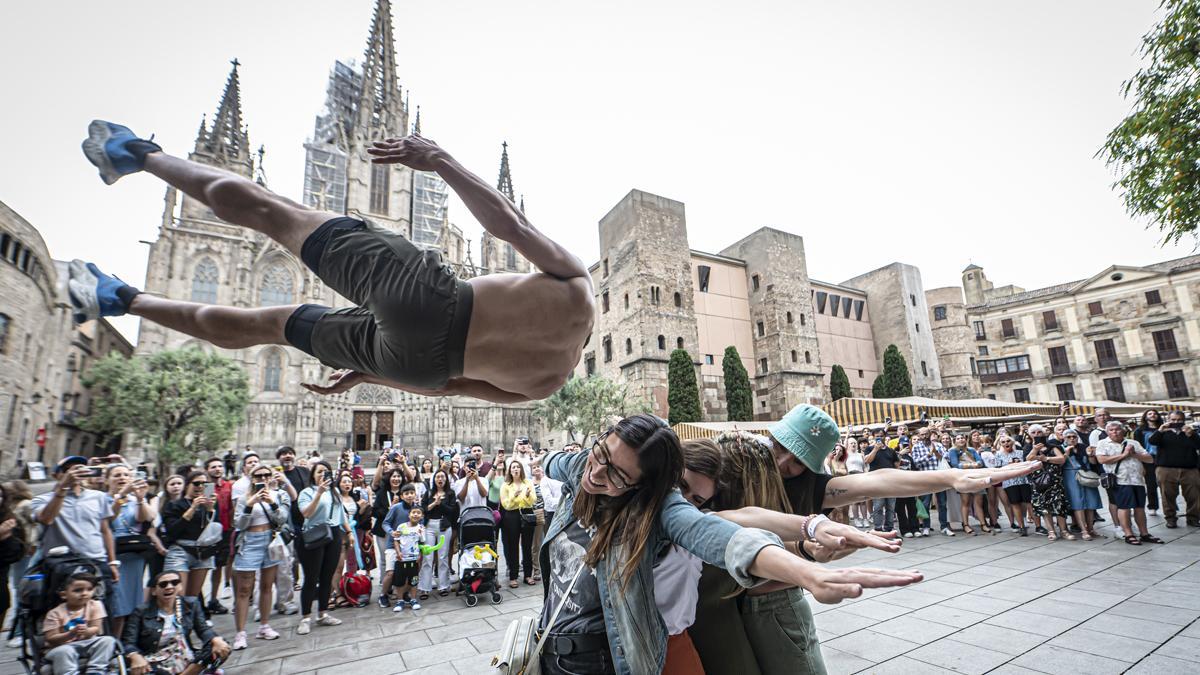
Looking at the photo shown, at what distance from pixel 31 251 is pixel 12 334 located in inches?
133

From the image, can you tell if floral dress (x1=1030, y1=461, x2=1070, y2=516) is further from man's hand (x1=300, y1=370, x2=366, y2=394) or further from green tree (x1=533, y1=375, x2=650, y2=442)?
green tree (x1=533, y1=375, x2=650, y2=442)

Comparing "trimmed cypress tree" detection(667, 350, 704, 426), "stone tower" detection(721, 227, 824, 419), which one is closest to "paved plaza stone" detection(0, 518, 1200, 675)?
"trimmed cypress tree" detection(667, 350, 704, 426)

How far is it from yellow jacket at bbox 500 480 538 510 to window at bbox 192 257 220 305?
37696 mm

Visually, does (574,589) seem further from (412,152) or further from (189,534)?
(189,534)

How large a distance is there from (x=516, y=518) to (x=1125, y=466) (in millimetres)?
9255

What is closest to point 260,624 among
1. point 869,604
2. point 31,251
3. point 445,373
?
point 445,373

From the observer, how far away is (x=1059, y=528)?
862 cm

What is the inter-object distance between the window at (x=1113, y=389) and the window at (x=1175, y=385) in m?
2.11

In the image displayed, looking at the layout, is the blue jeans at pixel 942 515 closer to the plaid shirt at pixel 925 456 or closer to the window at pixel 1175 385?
the plaid shirt at pixel 925 456

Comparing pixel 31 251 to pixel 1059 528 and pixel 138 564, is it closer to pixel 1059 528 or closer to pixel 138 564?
pixel 138 564

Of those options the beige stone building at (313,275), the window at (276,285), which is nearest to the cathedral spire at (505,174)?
the beige stone building at (313,275)

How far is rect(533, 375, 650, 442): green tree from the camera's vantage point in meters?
27.9

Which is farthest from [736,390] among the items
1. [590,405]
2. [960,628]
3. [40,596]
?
[40,596]

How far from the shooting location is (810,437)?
8.28 feet
